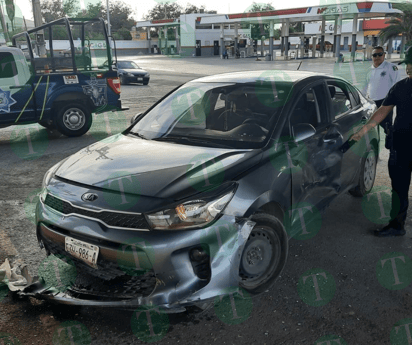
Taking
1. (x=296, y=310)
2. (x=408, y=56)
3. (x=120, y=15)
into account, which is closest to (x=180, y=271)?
(x=296, y=310)

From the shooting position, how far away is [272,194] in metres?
3.32

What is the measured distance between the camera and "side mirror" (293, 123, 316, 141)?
3.72 m

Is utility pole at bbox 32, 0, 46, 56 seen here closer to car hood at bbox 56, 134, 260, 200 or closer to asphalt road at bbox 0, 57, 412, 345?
asphalt road at bbox 0, 57, 412, 345

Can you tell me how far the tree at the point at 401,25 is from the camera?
128 ft

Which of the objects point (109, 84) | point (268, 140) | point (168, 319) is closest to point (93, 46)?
point (109, 84)

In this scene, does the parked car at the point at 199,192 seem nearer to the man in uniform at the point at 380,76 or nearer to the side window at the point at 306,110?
the side window at the point at 306,110

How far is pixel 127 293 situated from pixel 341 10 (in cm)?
4289

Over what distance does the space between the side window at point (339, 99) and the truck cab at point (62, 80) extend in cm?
628

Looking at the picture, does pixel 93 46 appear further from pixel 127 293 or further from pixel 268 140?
pixel 127 293

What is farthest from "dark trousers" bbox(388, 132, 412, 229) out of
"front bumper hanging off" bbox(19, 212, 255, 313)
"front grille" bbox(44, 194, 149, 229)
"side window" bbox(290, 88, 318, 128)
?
"front grille" bbox(44, 194, 149, 229)

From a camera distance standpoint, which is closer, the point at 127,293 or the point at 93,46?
the point at 127,293

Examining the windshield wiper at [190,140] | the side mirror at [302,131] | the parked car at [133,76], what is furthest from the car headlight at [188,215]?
the parked car at [133,76]

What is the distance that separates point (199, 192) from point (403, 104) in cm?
238

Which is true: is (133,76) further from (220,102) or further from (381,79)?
(220,102)
